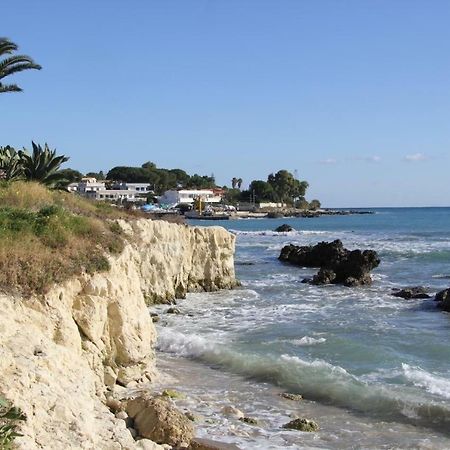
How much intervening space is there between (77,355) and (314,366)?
23.5ft

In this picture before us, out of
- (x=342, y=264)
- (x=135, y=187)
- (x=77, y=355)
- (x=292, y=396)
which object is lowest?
(x=292, y=396)

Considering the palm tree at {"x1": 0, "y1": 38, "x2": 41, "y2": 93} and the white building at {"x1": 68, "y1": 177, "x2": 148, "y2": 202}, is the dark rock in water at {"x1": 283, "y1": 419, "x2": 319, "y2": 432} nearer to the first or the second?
the palm tree at {"x1": 0, "y1": 38, "x2": 41, "y2": 93}

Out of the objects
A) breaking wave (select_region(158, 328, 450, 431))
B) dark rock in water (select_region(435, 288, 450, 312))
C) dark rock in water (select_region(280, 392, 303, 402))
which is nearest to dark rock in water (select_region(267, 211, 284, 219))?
dark rock in water (select_region(435, 288, 450, 312))

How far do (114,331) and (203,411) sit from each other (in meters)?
2.81

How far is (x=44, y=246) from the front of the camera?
1393 centimetres

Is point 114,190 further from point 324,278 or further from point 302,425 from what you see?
point 302,425

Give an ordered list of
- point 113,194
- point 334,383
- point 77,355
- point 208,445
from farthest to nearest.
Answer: point 113,194
point 334,383
point 77,355
point 208,445

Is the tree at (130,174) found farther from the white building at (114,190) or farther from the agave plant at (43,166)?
the agave plant at (43,166)

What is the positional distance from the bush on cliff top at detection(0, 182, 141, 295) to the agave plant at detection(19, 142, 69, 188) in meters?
11.8

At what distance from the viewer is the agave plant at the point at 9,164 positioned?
1272 inches

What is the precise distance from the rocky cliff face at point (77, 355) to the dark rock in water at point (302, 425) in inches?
136

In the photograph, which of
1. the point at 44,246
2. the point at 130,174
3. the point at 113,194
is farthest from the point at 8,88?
the point at 130,174

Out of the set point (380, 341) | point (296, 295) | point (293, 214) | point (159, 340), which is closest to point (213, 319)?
point (159, 340)

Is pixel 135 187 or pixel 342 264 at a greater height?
pixel 135 187
